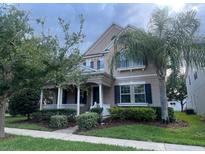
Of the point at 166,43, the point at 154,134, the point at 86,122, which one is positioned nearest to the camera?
the point at 154,134

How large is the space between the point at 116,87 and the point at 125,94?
106 cm

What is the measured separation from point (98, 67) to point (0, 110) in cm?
1111

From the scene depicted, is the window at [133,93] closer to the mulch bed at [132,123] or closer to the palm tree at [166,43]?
the palm tree at [166,43]

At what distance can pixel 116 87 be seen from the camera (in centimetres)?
1812

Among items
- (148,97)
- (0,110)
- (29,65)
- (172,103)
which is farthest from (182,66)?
(172,103)

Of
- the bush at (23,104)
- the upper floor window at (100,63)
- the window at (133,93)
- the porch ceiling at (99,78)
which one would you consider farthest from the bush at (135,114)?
the bush at (23,104)

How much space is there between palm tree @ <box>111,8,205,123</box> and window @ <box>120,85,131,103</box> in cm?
421

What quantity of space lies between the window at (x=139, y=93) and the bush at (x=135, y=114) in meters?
3.05

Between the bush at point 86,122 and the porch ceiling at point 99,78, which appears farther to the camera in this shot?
the porch ceiling at point 99,78

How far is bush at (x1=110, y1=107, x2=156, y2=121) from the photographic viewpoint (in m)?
13.6

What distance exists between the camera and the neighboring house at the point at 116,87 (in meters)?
16.7

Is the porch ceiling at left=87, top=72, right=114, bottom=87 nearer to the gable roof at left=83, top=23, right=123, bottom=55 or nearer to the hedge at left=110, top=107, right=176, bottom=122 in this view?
the hedge at left=110, top=107, right=176, bottom=122

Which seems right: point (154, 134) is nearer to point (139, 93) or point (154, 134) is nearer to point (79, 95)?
point (139, 93)

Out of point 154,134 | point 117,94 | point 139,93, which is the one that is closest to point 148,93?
point 139,93
